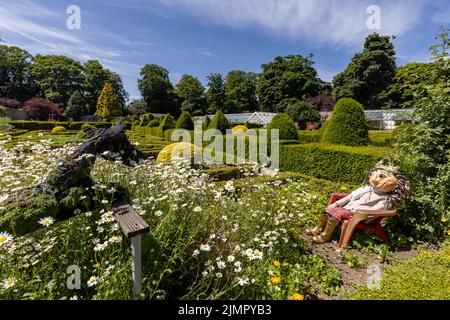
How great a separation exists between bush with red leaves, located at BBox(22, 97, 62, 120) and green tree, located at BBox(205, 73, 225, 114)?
26507 mm

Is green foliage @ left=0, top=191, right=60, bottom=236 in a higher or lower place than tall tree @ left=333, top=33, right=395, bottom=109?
lower

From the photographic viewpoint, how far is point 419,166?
3791mm

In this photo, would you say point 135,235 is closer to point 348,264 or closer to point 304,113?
point 348,264

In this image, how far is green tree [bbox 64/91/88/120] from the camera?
3753 cm

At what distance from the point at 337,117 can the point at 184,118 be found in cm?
1165

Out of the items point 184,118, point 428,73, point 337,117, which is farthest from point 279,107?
point 428,73

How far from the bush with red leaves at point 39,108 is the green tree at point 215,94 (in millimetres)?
26507

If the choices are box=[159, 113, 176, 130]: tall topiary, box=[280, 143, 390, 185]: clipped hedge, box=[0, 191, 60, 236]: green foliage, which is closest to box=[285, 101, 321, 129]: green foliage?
box=[159, 113, 176, 130]: tall topiary

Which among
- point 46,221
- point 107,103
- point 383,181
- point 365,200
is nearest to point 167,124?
point 365,200

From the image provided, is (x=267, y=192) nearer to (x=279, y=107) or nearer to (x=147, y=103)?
(x=279, y=107)

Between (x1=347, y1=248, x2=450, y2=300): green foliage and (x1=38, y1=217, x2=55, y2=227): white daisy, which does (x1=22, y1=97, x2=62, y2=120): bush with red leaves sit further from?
(x1=347, y1=248, x2=450, y2=300): green foliage

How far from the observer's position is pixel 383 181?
10.1ft

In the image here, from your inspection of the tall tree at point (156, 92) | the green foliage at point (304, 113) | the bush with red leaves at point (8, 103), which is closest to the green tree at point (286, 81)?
the green foliage at point (304, 113)

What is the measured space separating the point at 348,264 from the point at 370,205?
924 millimetres
